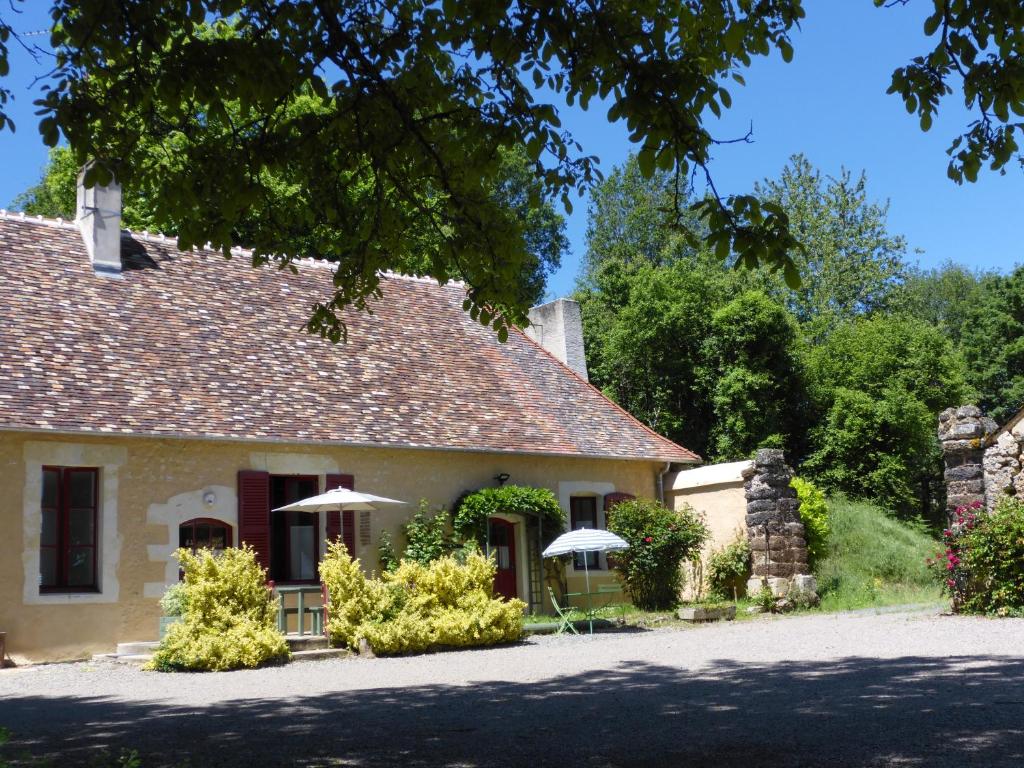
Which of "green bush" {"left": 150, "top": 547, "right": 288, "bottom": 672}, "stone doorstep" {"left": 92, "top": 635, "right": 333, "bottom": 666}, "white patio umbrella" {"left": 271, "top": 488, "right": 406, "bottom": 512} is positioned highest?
"white patio umbrella" {"left": 271, "top": 488, "right": 406, "bottom": 512}

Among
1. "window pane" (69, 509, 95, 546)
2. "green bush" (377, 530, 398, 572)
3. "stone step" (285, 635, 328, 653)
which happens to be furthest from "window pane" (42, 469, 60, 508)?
"green bush" (377, 530, 398, 572)

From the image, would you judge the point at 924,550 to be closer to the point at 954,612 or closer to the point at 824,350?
the point at 954,612

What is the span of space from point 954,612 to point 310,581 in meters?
9.04

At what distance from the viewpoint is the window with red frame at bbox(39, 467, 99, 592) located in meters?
13.8

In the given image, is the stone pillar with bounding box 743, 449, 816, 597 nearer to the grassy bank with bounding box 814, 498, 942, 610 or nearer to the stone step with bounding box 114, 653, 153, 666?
the grassy bank with bounding box 814, 498, 942, 610

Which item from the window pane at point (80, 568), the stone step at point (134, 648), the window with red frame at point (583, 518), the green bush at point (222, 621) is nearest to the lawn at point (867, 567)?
the window with red frame at point (583, 518)

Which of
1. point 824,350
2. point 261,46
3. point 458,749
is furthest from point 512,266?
point 824,350

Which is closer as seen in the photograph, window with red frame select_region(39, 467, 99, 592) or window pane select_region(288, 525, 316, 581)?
window with red frame select_region(39, 467, 99, 592)

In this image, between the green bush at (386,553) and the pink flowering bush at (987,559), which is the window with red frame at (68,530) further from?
the pink flowering bush at (987,559)

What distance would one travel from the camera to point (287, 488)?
1597 centimetres

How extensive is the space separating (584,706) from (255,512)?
819 cm

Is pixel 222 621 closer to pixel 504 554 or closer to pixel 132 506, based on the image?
pixel 132 506

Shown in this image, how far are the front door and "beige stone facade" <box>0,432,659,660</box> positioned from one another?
1.36 m

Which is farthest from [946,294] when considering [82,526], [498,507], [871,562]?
[82,526]
